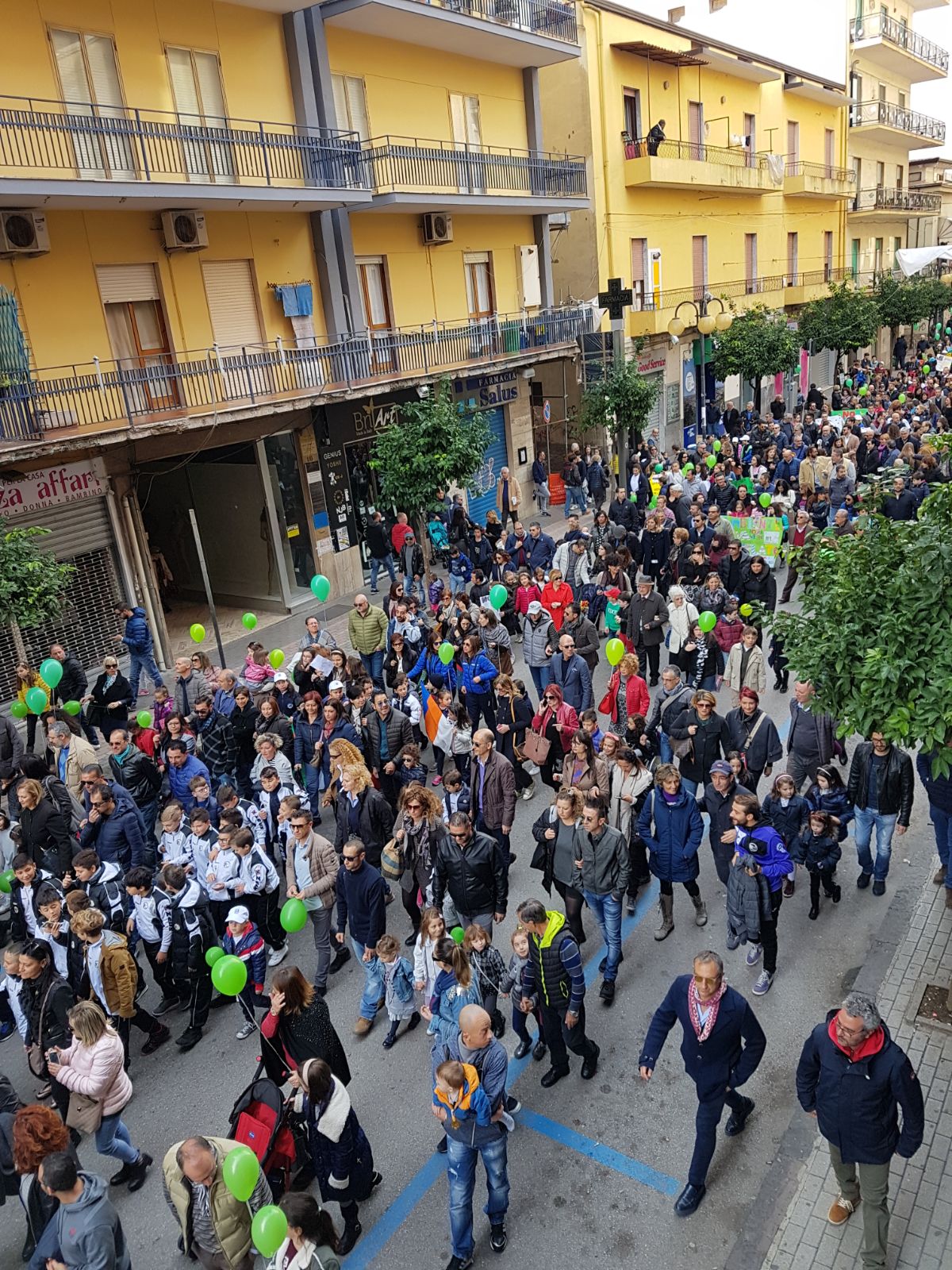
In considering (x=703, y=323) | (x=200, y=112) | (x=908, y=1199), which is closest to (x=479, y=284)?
(x=703, y=323)

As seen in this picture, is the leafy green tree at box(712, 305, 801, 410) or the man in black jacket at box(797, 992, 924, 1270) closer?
the man in black jacket at box(797, 992, 924, 1270)

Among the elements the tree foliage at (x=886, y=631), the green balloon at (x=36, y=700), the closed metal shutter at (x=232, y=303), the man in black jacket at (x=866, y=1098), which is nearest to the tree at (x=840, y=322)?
the closed metal shutter at (x=232, y=303)

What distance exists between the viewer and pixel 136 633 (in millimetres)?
12531

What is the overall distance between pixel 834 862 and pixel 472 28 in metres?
17.6

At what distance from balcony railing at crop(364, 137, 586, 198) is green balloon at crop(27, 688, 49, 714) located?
11500mm

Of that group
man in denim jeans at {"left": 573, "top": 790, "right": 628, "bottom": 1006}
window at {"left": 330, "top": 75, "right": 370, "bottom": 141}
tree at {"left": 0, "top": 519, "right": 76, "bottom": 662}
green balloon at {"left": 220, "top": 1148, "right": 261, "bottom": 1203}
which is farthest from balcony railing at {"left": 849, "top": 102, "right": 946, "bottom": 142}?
green balloon at {"left": 220, "top": 1148, "right": 261, "bottom": 1203}

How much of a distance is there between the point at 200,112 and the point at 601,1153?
15.1 meters

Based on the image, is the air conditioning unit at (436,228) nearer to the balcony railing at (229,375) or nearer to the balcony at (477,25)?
the balcony railing at (229,375)

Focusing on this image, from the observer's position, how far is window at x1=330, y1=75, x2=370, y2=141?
16875 mm

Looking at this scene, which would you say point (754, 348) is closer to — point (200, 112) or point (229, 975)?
point (200, 112)

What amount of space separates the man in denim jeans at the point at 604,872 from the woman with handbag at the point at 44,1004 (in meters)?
3.26

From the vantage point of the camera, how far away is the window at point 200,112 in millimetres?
13914

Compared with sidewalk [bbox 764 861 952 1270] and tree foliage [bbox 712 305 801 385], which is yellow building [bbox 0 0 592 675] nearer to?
tree foliage [bbox 712 305 801 385]

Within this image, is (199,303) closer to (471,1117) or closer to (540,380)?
(540,380)
